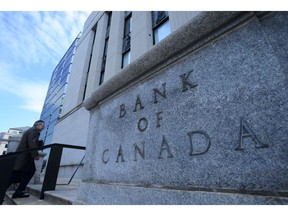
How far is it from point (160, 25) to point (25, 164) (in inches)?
332

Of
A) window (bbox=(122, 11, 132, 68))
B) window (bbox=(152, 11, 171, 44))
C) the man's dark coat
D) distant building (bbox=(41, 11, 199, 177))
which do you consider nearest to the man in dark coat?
the man's dark coat

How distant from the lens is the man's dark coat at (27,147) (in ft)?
12.2

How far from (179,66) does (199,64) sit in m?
0.22

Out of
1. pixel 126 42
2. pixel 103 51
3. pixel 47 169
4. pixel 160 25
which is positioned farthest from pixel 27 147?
pixel 103 51

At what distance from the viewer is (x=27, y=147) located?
154 inches

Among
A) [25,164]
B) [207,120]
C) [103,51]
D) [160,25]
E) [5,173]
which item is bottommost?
[5,173]

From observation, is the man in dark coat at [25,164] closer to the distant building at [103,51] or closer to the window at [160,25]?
the distant building at [103,51]

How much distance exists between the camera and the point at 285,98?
110cm

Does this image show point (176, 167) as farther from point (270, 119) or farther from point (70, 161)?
point (70, 161)

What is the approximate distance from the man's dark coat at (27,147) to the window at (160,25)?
23.0 feet

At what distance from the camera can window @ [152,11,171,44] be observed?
883 cm

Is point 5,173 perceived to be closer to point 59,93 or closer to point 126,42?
point 126,42

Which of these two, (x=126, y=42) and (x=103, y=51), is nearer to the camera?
(x=126, y=42)

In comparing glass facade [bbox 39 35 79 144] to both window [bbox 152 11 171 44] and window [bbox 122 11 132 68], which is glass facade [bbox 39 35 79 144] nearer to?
window [bbox 122 11 132 68]
